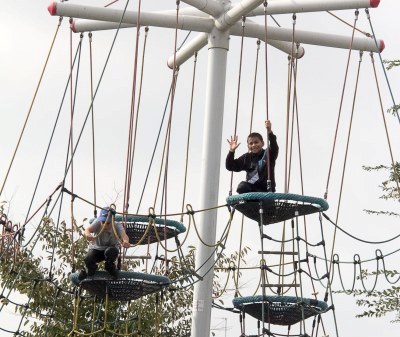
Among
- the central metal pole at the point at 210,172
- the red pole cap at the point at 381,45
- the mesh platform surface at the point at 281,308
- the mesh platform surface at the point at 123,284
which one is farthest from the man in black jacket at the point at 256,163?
the red pole cap at the point at 381,45

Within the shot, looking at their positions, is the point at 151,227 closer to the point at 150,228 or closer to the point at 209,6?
the point at 150,228

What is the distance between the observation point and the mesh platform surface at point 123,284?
1321cm

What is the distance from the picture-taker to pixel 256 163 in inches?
536

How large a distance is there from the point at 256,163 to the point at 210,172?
1.88ft

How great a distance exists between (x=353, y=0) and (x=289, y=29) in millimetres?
939

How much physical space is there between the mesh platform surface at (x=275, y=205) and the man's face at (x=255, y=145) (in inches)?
26.6

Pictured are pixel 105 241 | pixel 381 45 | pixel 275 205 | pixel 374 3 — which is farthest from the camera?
pixel 381 45

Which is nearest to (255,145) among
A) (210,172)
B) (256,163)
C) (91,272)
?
→ (256,163)

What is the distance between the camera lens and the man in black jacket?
1338 cm

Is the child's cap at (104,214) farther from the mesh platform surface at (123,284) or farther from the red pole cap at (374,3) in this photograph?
the red pole cap at (374,3)

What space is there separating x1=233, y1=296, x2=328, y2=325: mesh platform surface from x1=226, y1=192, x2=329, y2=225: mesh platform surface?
758mm

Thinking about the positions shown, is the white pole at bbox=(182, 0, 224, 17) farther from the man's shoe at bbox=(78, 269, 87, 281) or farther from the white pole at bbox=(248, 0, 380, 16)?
the man's shoe at bbox=(78, 269, 87, 281)

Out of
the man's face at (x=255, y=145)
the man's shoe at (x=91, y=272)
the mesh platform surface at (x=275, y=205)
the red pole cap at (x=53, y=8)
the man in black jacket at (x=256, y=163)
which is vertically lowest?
the man's shoe at (x=91, y=272)

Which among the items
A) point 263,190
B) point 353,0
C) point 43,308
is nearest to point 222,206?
point 263,190
